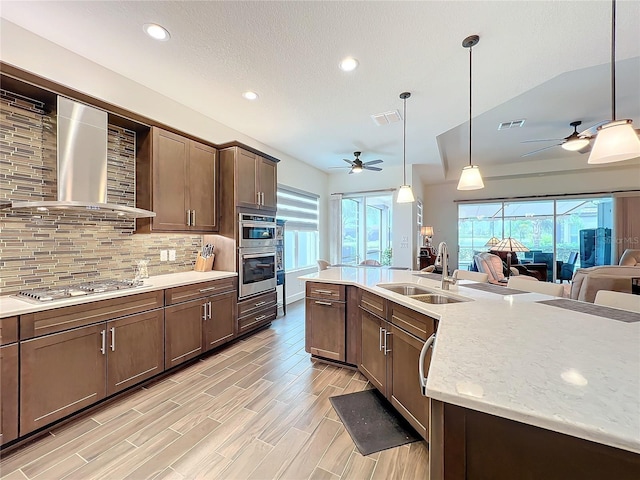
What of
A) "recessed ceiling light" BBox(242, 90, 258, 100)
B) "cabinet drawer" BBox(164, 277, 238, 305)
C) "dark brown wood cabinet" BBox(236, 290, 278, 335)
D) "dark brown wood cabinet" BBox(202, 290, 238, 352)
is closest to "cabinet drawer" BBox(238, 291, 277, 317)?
"dark brown wood cabinet" BBox(236, 290, 278, 335)

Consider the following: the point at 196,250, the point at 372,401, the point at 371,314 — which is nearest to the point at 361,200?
the point at 196,250

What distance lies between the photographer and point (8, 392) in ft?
5.47

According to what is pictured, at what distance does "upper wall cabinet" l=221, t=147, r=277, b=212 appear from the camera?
3520mm

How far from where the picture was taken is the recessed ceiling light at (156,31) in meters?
2.08

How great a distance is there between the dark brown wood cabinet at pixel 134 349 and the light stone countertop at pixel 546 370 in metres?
2.36

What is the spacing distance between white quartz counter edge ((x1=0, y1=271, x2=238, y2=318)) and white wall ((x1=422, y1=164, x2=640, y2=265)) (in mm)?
7172

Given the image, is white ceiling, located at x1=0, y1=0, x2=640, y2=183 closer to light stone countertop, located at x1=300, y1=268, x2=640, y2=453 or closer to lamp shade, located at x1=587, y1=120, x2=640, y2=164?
Result: lamp shade, located at x1=587, y1=120, x2=640, y2=164

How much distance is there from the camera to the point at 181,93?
3.09 metres

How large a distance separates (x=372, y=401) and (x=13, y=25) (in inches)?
157

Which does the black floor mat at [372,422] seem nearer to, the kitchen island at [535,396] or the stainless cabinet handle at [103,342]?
the kitchen island at [535,396]

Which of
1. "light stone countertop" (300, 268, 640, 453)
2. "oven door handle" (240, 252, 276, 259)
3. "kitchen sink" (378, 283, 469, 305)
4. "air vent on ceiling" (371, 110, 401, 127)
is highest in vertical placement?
"air vent on ceiling" (371, 110, 401, 127)

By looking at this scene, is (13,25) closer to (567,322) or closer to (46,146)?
(46,146)

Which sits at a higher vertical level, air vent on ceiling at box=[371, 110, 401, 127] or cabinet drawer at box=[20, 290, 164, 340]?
air vent on ceiling at box=[371, 110, 401, 127]

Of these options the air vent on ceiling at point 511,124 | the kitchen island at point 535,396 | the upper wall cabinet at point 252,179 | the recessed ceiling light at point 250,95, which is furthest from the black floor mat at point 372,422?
the air vent on ceiling at point 511,124
